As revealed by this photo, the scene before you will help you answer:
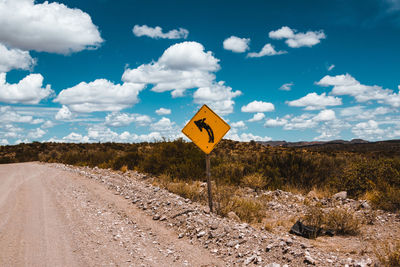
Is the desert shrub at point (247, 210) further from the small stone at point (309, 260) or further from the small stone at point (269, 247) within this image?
the small stone at point (309, 260)

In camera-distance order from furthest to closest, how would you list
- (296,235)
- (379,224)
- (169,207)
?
Answer: (169,207), (379,224), (296,235)

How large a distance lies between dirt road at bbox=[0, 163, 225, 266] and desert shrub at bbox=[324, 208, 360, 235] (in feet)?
10.7

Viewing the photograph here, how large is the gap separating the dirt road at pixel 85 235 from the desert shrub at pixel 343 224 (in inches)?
129

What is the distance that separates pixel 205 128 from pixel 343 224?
4.03 metres

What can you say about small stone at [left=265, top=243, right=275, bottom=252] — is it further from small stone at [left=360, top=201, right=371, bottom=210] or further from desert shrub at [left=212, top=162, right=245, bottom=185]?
desert shrub at [left=212, top=162, right=245, bottom=185]

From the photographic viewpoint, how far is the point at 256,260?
473cm

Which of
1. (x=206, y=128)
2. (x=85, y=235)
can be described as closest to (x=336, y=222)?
(x=206, y=128)

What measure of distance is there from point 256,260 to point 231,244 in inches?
28.7

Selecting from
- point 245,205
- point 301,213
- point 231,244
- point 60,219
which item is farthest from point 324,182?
point 60,219

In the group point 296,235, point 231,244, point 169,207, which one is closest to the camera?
point 231,244

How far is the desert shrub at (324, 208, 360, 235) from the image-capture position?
259 inches

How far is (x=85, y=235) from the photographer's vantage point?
6.14 m

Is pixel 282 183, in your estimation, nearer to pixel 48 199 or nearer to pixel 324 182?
pixel 324 182

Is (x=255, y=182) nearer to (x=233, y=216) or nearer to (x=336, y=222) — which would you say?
(x=233, y=216)
